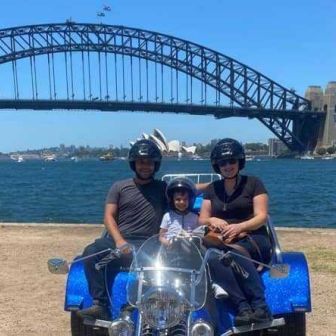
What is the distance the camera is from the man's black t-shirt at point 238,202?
3963mm

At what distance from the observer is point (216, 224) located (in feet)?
12.3

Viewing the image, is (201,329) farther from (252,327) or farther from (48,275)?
(48,275)

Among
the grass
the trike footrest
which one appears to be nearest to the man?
the trike footrest

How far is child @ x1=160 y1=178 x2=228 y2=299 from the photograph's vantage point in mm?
3584

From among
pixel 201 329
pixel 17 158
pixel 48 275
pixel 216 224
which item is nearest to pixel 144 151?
pixel 216 224

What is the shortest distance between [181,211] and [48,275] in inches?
110

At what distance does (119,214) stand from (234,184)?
0.75 metres

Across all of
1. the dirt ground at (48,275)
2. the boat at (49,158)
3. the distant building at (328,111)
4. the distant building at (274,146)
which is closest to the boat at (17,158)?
the boat at (49,158)

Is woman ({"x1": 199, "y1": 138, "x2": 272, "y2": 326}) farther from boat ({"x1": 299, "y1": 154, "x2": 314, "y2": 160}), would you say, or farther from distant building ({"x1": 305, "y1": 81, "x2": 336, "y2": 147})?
distant building ({"x1": 305, "y1": 81, "x2": 336, "y2": 147})

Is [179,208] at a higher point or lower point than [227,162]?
lower

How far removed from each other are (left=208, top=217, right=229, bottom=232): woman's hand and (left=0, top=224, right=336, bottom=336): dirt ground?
1.11 m

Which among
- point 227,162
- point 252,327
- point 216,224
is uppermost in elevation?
point 227,162

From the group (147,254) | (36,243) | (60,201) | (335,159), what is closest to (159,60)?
(335,159)

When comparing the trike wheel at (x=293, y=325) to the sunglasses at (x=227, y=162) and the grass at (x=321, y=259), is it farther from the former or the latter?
the grass at (x=321, y=259)
